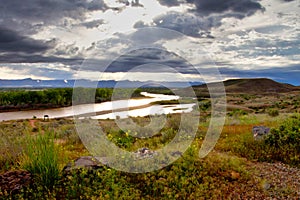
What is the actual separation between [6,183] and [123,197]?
242 cm

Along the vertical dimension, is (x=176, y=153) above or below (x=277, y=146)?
above

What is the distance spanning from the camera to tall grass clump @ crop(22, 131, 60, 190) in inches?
257

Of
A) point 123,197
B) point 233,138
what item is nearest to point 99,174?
point 123,197

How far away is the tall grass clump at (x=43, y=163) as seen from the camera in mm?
6531

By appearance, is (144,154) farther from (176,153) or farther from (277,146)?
(277,146)

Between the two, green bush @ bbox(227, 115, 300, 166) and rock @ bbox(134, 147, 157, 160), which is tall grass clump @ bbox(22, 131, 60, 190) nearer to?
rock @ bbox(134, 147, 157, 160)

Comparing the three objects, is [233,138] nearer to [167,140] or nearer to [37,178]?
[167,140]

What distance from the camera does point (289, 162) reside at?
8.75 metres

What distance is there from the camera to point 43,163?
6.53 meters

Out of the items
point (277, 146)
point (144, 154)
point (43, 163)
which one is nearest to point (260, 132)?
point (277, 146)

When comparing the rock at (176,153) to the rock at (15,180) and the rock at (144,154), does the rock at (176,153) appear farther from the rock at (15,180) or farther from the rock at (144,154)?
the rock at (15,180)

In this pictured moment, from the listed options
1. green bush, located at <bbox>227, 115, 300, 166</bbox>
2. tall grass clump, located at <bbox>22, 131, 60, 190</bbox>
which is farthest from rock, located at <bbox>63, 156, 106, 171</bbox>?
green bush, located at <bbox>227, 115, 300, 166</bbox>

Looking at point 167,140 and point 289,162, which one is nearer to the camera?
point 289,162

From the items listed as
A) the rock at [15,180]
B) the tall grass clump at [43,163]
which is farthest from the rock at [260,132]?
the rock at [15,180]
